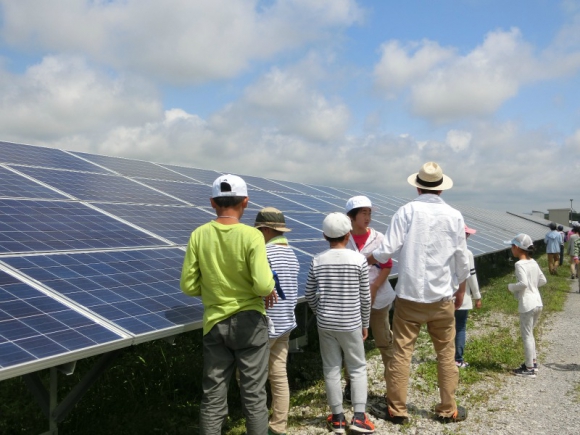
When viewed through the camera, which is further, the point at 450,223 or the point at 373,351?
the point at 373,351

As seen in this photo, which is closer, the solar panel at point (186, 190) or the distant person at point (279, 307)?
the distant person at point (279, 307)

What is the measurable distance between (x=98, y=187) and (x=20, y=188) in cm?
134

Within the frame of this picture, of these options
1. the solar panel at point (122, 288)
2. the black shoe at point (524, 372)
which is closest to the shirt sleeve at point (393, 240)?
the solar panel at point (122, 288)

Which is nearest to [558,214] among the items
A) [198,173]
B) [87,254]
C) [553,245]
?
[553,245]

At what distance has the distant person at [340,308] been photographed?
14.8ft

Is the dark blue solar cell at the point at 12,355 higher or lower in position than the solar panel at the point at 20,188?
lower

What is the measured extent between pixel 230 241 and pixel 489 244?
11823 millimetres

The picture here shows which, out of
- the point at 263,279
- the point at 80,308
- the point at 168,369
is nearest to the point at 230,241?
the point at 263,279

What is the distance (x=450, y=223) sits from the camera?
15.8 ft

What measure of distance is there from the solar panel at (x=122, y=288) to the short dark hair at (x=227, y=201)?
0.96 metres

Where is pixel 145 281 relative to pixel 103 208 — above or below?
below

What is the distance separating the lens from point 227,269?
12.4 ft

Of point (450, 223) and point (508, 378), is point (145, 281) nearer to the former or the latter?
point (450, 223)

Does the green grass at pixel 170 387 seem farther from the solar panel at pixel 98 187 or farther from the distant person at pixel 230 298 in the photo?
the solar panel at pixel 98 187
